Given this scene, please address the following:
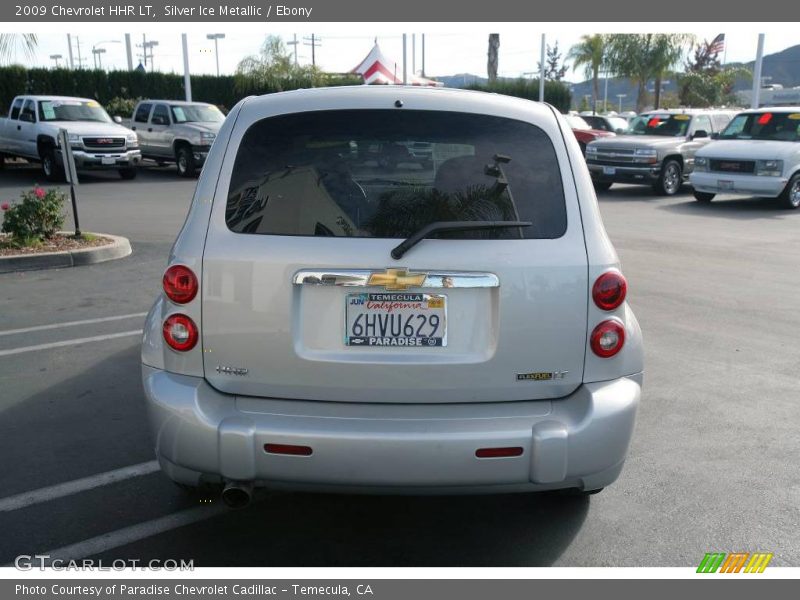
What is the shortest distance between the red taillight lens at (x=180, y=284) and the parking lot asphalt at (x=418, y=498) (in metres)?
1.09

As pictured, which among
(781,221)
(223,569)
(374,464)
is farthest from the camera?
(781,221)

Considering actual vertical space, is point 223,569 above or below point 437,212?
below

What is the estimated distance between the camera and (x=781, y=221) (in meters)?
14.4

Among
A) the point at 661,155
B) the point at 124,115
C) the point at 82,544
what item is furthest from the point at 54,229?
the point at 124,115

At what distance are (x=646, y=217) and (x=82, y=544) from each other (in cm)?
1325

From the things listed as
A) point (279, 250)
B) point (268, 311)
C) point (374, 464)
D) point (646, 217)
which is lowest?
point (646, 217)

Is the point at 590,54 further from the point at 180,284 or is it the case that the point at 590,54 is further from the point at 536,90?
the point at 180,284

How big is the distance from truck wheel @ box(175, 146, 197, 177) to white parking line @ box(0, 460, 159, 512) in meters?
18.3

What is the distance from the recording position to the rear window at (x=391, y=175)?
3.11m

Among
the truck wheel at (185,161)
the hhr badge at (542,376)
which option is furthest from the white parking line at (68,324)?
the truck wheel at (185,161)

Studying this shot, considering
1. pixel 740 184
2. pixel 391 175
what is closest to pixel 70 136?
pixel 740 184

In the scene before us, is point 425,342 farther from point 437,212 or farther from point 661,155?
point 661,155

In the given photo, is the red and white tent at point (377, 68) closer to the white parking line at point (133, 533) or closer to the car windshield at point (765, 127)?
the car windshield at point (765, 127)

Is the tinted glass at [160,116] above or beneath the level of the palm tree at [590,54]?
beneath
